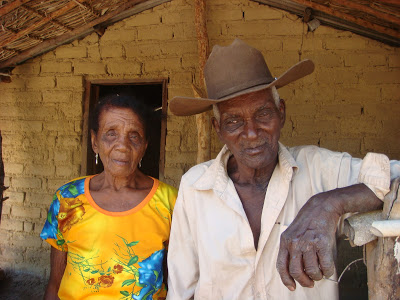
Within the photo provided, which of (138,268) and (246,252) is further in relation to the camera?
(138,268)

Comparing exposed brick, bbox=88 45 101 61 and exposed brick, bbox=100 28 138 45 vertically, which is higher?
exposed brick, bbox=100 28 138 45

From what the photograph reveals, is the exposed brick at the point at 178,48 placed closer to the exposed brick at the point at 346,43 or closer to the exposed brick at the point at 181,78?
the exposed brick at the point at 181,78

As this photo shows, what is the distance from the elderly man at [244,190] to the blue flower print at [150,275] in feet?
0.35

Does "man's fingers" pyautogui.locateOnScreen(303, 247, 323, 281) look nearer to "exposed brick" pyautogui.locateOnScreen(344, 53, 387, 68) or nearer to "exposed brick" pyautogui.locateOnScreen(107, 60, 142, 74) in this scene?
"exposed brick" pyautogui.locateOnScreen(344, 53, 387, 68)

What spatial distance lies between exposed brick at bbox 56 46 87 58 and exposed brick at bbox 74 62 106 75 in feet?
0.35

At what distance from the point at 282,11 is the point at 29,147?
3.32 metres

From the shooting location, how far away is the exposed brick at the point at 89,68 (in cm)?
434

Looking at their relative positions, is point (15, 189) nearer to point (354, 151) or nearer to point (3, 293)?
point (3, 293)

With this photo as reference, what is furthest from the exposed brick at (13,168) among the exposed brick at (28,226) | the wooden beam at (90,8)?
the wooden beam at (90,8)

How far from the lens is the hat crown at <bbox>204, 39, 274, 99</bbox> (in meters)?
1.89

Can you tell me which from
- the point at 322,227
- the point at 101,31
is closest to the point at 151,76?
the point at 101,31

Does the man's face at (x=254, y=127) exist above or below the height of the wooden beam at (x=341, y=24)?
below

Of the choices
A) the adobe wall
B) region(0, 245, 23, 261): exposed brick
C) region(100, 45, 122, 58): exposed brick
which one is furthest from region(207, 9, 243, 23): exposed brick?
region(0, 245, 23, 261): exposed brick

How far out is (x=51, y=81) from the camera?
4430 mm
